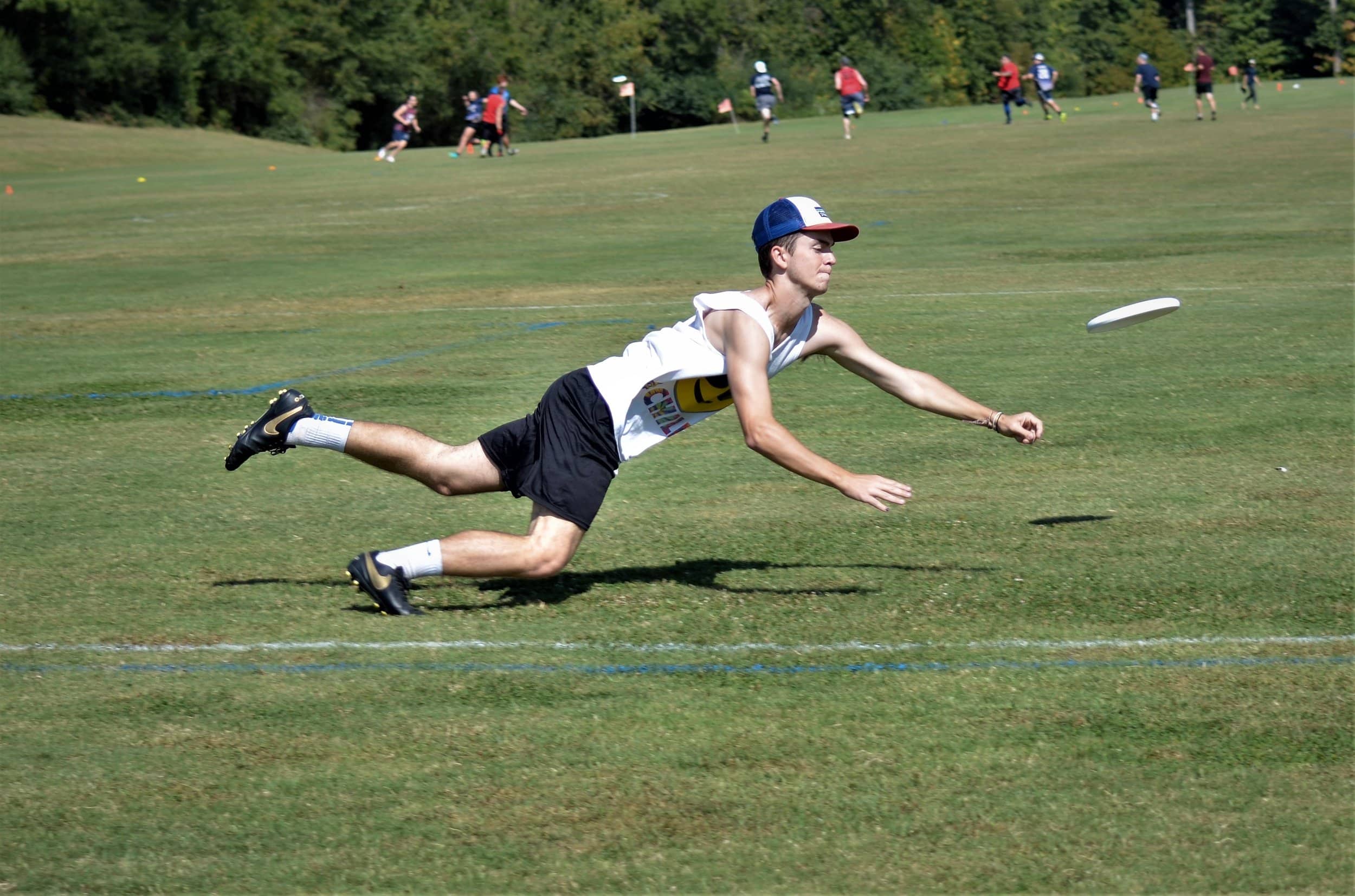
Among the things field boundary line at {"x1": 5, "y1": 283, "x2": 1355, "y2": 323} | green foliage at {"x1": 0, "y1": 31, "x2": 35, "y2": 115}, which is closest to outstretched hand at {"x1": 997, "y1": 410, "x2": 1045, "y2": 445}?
field boundary line at {"x1": 5, "y1": 283, "x2": 1355, "y2": 323}

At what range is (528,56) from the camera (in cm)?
9475

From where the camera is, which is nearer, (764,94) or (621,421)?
(621,421)

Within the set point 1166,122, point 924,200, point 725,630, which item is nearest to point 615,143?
point 1166,122

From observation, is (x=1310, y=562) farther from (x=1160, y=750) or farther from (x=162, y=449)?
(x=162, y=449)

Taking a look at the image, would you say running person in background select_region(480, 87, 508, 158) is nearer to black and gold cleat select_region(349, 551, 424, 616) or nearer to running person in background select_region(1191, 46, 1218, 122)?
running person in background select_region(1191, 46, 1218, 122)

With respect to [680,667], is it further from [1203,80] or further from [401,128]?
[1203,80]

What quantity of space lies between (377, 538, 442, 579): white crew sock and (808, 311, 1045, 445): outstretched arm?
6.00 feet

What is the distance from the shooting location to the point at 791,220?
6641mm

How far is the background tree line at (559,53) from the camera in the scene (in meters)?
72.0

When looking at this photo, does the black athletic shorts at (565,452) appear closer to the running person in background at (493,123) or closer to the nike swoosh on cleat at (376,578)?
the nike swoosh on cleat at (376,578)

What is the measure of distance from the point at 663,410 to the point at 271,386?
6319 mm

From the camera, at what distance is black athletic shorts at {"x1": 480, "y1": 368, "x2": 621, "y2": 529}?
6.72m

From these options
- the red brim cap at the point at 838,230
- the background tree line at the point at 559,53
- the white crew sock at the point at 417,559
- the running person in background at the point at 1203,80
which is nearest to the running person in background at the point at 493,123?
the running person in background at the point at 1203,80

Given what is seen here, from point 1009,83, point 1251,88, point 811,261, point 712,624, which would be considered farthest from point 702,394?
point 1251,88
